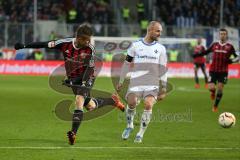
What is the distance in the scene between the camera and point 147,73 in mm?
13539

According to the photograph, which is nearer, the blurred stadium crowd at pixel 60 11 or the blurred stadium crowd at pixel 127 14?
the blurred stadium crowd at pixel 127 14

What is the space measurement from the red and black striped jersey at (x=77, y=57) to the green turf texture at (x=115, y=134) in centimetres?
138

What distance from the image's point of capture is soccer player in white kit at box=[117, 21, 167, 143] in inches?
523

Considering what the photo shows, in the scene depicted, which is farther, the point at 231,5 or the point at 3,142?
the point at 231,5

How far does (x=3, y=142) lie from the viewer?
42.7 ft

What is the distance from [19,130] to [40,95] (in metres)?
11.6

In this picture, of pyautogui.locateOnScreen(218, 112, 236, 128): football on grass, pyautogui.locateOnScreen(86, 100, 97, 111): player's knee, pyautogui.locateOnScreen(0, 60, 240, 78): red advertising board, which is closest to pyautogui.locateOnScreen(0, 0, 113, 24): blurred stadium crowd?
pyautogui.locateOnScreen(0, 60, 240, 78): red advertising board

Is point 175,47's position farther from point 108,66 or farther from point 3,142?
point 3,142

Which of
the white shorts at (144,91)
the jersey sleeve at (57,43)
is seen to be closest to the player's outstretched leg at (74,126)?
the white shorts at (144,91)

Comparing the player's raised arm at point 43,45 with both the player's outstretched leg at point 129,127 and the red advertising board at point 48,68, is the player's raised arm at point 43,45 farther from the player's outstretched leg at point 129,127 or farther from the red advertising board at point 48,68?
the red advertising board at point 48,68

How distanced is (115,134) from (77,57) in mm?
2394

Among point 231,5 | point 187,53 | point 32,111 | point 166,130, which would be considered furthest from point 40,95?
point 231,5

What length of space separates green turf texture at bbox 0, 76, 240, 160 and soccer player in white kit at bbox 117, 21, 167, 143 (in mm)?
799

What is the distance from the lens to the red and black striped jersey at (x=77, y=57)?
43.5 feet
